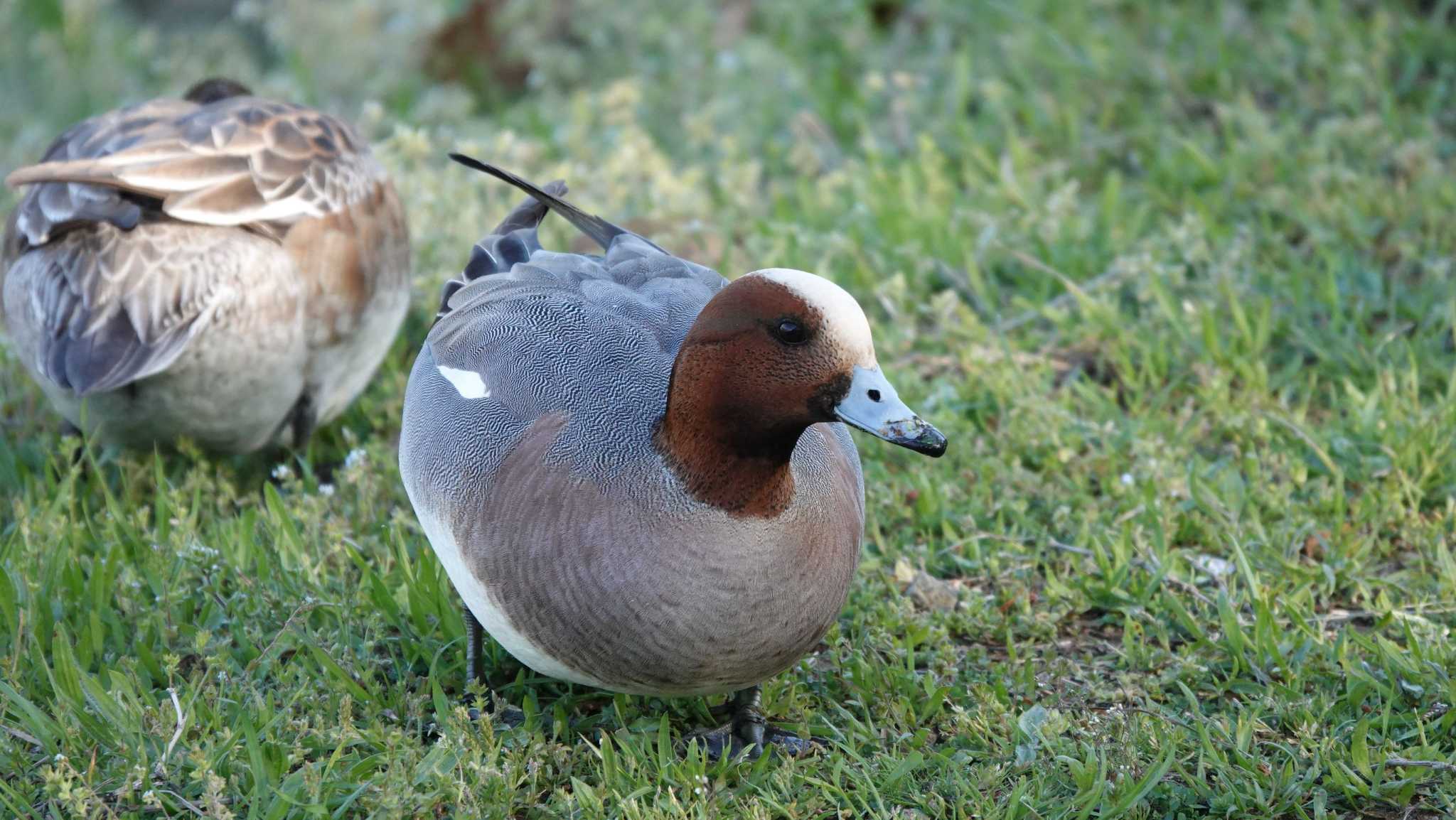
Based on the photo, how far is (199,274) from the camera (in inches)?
138

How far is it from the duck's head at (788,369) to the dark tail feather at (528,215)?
988 mm

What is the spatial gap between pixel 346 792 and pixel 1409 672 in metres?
1.96

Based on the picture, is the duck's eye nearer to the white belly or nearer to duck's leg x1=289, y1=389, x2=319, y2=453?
the white belly

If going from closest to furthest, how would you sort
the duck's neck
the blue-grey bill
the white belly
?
the blue-grey bill
the duck's neck
the white belly

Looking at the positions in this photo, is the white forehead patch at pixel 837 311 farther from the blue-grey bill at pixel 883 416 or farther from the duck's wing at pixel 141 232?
the duck's wing at pixel 141 232

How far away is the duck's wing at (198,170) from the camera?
349 centimetres

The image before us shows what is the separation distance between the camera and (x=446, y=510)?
2660mm

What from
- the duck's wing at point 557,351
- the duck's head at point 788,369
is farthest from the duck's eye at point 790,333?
the duck's wing at point 557,351

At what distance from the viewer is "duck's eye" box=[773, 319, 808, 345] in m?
2.30

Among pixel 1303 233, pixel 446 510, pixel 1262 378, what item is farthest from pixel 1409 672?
pixel 1303 233

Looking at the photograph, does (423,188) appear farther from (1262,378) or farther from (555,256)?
(1262,378)

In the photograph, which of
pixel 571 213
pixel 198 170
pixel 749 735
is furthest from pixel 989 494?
pixel 198 170

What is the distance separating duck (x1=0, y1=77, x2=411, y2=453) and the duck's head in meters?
1.66

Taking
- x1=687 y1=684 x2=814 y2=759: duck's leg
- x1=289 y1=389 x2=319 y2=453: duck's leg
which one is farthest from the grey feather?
x1=289 y1=389 x2=319 y2=453: duck's leg
